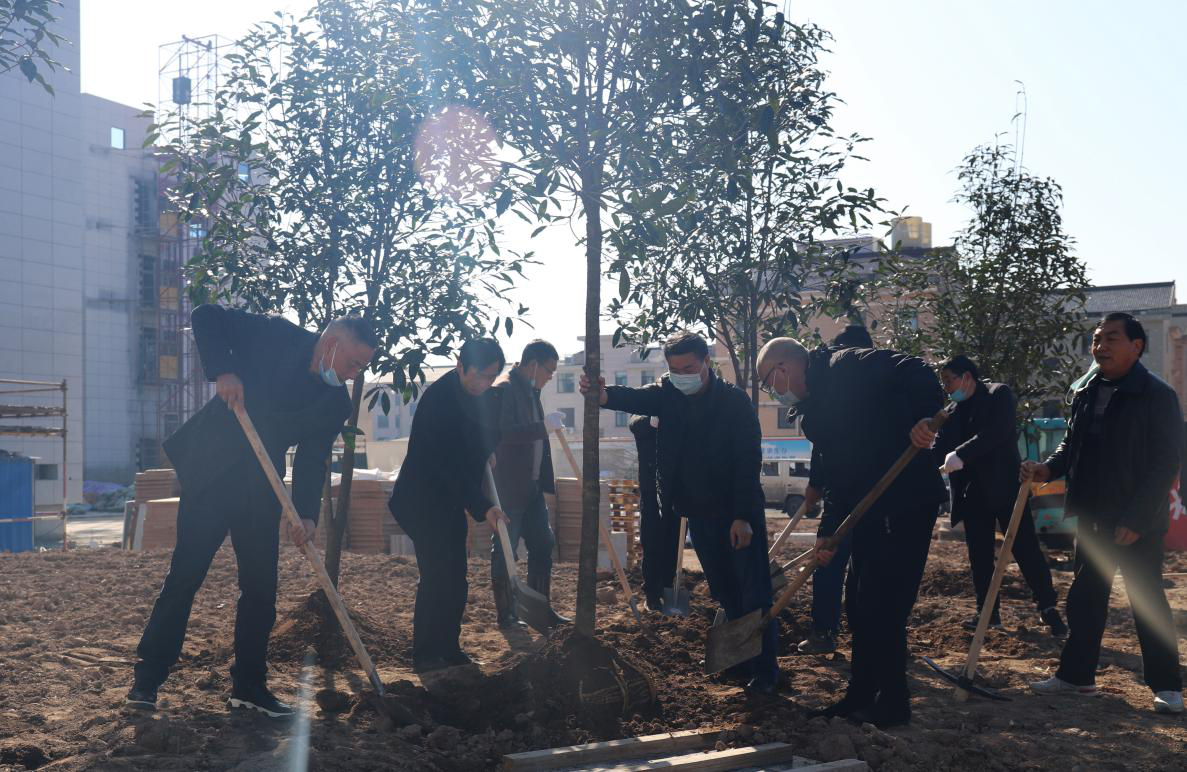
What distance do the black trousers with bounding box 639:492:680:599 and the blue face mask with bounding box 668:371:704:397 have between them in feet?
7.03

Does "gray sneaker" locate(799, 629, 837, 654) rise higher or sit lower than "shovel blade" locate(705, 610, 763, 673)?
lower

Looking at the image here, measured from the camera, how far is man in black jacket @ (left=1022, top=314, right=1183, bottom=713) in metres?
4.69

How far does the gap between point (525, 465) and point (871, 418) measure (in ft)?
9.36

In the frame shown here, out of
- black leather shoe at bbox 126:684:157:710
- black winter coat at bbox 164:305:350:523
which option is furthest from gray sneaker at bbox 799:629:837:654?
black leather shoe at bbox 126:684:157:710

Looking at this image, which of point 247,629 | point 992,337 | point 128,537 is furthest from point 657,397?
point 128,537

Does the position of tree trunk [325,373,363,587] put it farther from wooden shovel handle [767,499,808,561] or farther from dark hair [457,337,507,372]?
wooden shovel handle [767,499,808,561]

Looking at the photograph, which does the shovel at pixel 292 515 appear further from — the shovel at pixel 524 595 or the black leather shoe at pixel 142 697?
the shovel at pixel 524 595

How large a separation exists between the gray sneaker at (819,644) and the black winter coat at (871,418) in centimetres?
159

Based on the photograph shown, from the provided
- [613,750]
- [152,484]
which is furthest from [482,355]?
[152,484]

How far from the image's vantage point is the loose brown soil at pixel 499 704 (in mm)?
3746

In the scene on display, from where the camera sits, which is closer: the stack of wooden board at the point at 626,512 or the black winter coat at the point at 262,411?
the black winter coat at the point at 262,411

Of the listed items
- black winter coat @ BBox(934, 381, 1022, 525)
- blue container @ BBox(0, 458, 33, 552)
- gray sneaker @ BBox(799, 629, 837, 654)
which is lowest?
blue container @ BBox(0, 458, 33, 552)

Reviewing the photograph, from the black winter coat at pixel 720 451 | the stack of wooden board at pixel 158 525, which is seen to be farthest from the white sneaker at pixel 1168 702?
the stack of wooden board at pixel 158 525

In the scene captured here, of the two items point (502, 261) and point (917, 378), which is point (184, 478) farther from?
point (917, 378)
